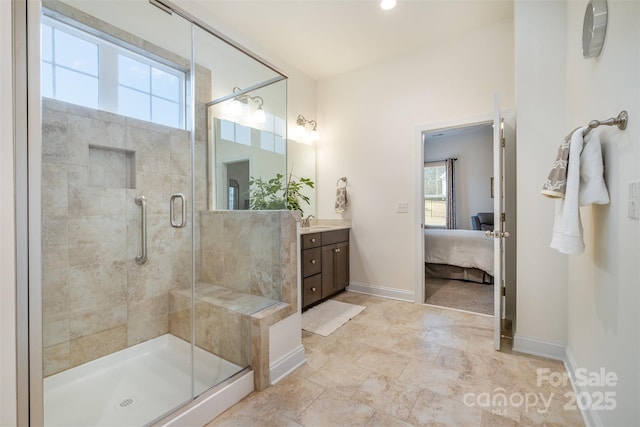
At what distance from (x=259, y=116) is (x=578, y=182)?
2342mm

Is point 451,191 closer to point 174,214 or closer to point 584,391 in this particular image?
point 584,391

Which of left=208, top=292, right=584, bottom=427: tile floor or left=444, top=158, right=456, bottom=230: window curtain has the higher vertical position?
left=444, top=158, right=456, bottom=230: window curtain

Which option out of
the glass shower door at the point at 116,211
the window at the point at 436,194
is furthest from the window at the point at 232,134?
the window at the point at 436,194

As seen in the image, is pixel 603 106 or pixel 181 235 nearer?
pixel 603 106

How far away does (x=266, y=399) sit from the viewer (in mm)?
1588

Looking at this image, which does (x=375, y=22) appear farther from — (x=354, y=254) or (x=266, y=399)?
(x=266, y=399)

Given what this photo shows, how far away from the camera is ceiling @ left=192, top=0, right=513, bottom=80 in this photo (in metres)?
2.48

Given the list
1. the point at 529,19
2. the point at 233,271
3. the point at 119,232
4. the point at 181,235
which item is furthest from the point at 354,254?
the point at 529,19

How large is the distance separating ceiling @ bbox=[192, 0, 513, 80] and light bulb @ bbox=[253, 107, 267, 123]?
0.94 metres

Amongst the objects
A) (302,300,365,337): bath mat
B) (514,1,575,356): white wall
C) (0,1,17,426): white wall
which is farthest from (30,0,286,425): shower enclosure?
(514,1,575,356): white wall

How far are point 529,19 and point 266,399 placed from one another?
325 cm

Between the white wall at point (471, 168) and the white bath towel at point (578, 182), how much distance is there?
547cm

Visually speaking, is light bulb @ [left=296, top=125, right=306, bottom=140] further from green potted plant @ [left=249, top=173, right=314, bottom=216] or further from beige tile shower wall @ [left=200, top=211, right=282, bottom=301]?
beige tile shower wall @ [left=200, top=211, right=282, bottom=301]

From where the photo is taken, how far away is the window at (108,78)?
165 centimetres
